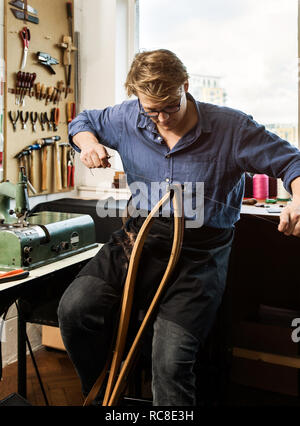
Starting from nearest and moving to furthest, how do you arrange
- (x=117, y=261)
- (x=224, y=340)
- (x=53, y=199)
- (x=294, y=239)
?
(x=117, y=261) → (x=224, y=340) → (x=294, y=239) → (x=53, y=199)

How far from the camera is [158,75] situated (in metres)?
1.62

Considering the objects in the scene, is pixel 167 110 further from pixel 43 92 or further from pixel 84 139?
pixel 43 92

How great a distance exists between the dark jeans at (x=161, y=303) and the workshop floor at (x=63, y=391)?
0.81 metres

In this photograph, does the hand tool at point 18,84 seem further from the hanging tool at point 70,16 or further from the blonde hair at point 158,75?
the blonde hair at point 158,75

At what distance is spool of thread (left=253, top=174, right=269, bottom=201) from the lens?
2795mm

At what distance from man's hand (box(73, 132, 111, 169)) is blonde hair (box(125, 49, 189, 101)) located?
0.89ft

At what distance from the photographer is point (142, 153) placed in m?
1.88

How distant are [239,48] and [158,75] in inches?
69.8

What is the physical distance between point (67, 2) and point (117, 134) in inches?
67.4

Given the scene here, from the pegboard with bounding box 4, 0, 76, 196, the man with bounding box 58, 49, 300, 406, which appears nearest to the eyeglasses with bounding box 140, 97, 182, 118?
the man with bounding box 58, 49, 300, 406

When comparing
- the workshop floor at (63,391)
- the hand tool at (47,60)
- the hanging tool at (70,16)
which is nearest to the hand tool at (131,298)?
the workshop floor at (63,391)

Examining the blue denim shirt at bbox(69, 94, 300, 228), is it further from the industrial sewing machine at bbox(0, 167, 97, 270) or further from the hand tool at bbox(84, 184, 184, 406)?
the industrial sewing machine at bbox(0, 167, 97, 270)

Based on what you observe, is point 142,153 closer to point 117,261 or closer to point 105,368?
point 117,261

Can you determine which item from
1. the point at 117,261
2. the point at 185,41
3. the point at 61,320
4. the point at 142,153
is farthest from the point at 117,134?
the point at 185,41
